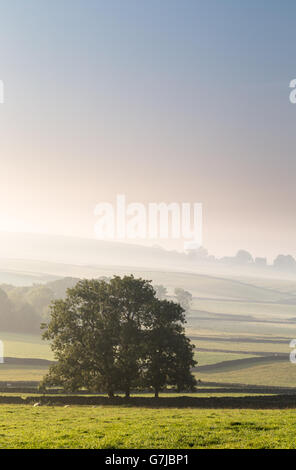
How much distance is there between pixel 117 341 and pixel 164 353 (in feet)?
15.2

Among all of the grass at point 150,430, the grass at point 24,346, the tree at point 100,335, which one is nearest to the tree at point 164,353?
the tree at point 100,335

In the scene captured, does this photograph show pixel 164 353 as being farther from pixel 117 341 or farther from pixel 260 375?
pixel 260 375

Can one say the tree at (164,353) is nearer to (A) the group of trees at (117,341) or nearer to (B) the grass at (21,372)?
(A) the group of trees at (117,341)

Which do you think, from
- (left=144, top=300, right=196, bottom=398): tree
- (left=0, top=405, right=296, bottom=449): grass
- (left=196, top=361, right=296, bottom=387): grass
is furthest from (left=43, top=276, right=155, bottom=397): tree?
(left=196, top=361, right=296, bottom=387): grass

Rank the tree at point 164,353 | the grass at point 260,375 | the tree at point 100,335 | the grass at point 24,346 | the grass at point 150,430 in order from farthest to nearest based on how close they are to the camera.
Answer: the grass at point 24,346 < the grass at point 260,375 < the tree at point 164,353 < the tree at point 100,335 < the grass at point 150,430

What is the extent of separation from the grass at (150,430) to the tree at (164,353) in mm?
8938

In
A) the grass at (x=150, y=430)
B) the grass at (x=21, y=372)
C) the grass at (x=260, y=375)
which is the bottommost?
the grass at (x=260, y=375)

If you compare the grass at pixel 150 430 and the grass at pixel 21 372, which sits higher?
the grass at pixel 150 430

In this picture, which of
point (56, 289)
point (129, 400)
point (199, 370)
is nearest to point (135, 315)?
point (129, 400)

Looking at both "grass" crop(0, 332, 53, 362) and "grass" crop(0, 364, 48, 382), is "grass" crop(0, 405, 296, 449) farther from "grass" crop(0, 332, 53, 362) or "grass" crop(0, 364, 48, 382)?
"grass" crop(0, 332, 53, 362)

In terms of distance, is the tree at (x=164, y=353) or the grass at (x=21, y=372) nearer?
the tree at (x=164, y=353)

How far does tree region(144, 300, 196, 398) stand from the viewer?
40719mm

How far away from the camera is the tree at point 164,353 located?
40719mm
